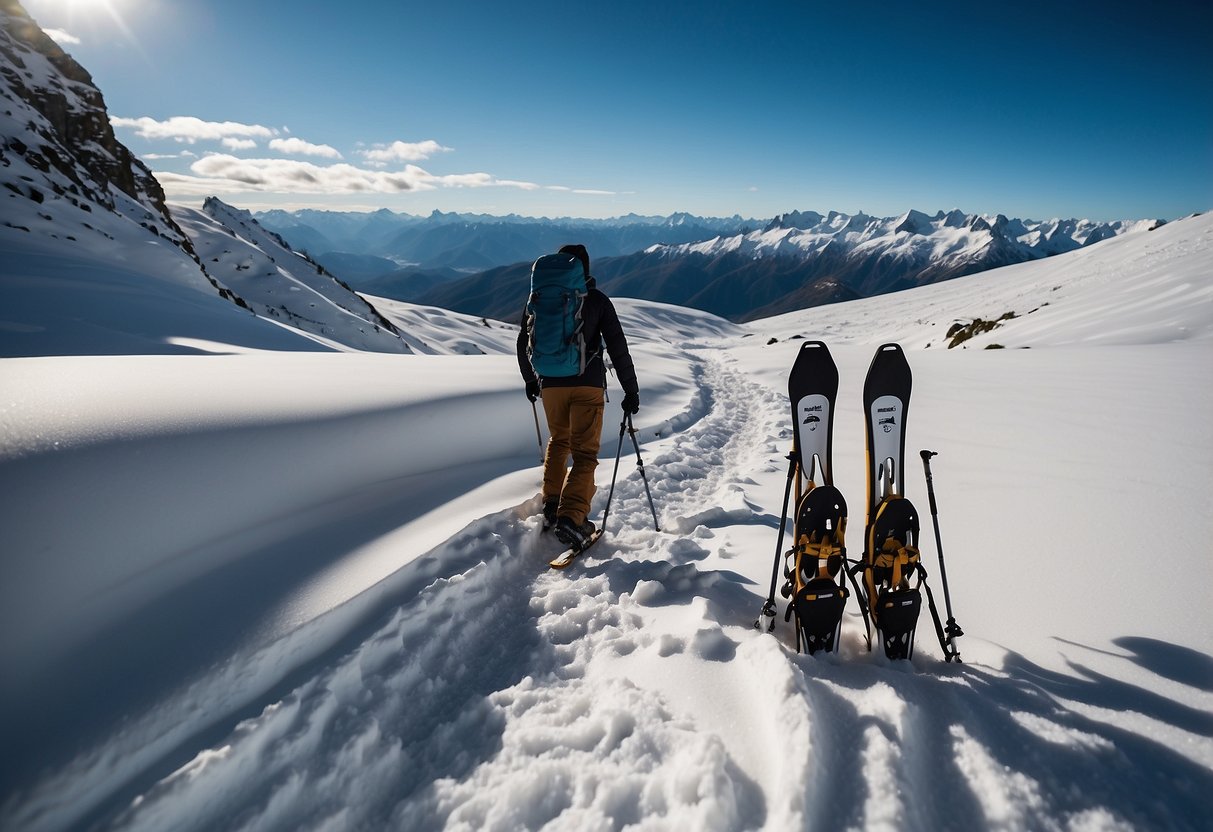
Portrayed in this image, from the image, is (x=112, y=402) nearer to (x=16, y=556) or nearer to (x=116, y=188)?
(x=16, y=556)

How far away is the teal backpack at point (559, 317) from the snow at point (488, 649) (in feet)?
5.16

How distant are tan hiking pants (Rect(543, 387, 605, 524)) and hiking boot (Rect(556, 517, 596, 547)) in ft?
0.17

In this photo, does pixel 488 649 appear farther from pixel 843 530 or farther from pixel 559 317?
pixel 559 317

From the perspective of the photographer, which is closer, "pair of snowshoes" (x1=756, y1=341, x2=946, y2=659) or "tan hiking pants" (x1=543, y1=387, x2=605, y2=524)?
"pair of snowshoes" (x1=756, y1=341, x2=946, y2=659)

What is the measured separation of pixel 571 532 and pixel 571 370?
150 cm

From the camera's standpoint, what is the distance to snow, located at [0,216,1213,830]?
2.26m

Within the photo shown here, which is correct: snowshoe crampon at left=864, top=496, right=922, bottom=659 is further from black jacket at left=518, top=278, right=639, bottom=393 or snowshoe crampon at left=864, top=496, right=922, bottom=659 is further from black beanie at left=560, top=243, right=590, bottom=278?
black beanie at left=560, top=243, right=590, bottom=278

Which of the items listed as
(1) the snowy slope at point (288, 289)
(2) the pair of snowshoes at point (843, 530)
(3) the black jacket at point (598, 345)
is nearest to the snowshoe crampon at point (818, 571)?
(2) the pair of snowshoes at point (843, 530)

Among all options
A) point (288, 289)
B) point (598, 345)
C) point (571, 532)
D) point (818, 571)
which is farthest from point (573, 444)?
point (288, 289)

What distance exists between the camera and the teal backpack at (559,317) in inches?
191

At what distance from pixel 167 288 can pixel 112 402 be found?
592 inches

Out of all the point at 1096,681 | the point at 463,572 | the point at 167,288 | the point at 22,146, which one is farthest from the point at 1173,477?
the point at 22,146

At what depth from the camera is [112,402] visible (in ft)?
12.5

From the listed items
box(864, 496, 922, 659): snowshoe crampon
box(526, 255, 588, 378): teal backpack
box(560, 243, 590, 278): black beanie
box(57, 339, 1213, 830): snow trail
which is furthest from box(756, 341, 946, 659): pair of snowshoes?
box(560, 243, 590, 278): black beanie
